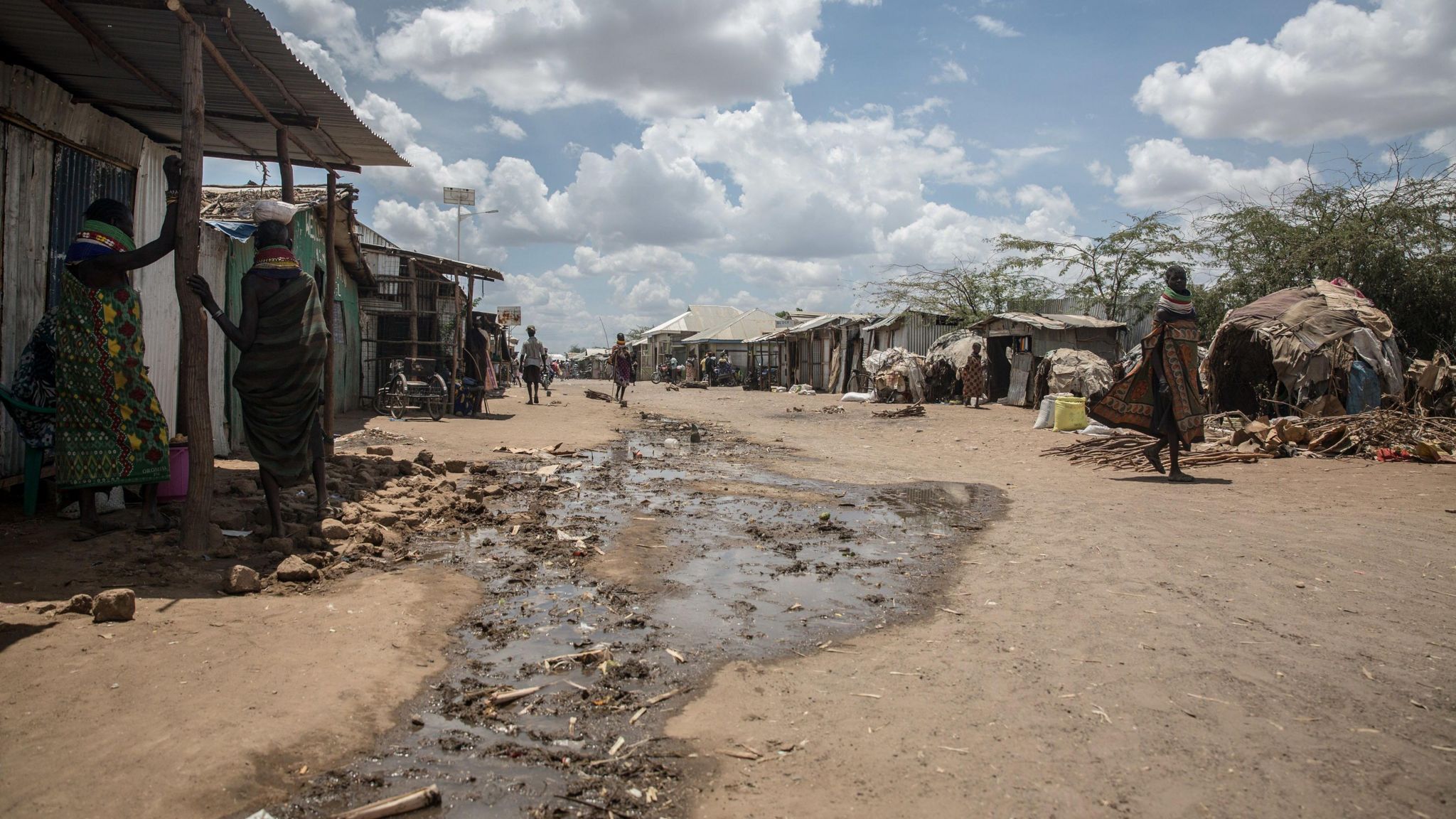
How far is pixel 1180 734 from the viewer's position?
277 cm

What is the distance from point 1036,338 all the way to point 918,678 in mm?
19161

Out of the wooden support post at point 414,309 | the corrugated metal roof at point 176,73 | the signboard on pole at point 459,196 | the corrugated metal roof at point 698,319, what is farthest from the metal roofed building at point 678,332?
the corrugated metal roof at point 176,73

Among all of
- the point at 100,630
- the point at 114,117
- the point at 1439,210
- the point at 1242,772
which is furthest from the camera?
the point at 1439,210

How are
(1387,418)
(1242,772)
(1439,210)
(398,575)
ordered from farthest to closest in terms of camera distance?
(1439,210), (1387,418), (398,575), (1242,772)

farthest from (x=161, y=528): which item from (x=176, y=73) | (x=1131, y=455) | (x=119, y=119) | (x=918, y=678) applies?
(x=1131, y=455)

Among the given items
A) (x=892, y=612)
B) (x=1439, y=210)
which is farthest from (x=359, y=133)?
(x=1439, y=210)

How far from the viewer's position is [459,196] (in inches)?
1586

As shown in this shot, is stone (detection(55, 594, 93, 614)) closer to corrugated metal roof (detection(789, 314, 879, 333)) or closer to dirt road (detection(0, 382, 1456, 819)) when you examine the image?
dirt road (detection(0, 382, 1456, 819))

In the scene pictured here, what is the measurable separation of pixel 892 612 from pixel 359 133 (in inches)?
240

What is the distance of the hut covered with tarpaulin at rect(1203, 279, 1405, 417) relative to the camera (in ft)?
39.2

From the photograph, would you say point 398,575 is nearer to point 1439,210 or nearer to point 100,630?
point 100,630

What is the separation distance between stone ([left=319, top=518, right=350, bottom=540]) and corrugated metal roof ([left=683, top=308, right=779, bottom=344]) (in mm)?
44142

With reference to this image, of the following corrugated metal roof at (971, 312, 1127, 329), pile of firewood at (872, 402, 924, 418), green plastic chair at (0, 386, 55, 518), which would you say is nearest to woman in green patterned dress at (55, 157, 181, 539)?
green plastic chair at (0, 386, 55, 518)

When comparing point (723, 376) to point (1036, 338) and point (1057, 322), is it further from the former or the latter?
point (1057, 322)
